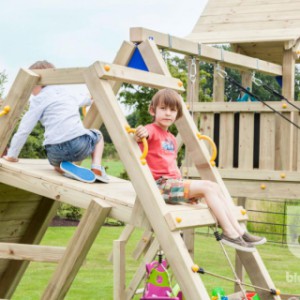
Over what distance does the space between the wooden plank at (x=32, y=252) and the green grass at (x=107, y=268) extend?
312 centimetres

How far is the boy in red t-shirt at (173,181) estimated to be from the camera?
4.48 metres

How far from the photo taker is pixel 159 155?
473 centimetres

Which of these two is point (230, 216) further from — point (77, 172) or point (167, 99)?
point (77, 172)

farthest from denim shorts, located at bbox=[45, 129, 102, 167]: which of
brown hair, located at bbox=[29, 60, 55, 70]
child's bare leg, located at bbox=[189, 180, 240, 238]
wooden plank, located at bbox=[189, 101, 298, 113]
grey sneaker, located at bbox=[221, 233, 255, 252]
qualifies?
wooden plank, located at bbox=[189, 101, 298, 113]

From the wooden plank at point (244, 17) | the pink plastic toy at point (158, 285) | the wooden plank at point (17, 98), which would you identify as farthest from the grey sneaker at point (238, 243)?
the wooden plank at point (244, 17)

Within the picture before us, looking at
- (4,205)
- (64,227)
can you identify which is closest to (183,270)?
(4,205)

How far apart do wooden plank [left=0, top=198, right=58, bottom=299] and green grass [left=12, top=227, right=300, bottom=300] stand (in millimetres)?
1747

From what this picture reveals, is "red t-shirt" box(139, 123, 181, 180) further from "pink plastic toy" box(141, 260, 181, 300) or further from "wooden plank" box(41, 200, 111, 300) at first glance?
"pink plastic toy" box(141, 260, 181, 300)

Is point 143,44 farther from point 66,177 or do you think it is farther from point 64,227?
point 64,227

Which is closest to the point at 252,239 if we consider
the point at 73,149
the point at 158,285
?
the point at 158,285

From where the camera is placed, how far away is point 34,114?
17.1ft

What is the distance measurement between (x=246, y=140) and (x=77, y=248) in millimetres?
3660

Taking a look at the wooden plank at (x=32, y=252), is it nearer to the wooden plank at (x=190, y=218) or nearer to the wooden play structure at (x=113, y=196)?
the wooden play structure at (x=113, y=196)

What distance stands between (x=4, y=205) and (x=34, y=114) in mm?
1230
